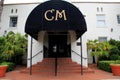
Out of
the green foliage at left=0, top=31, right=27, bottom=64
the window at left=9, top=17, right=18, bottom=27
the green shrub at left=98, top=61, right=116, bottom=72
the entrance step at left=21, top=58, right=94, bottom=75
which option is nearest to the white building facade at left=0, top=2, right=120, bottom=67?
the window at left=9, top=17, right=18, bottom=27

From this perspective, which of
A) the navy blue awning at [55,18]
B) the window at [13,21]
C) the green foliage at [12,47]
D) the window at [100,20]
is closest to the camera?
the navy blue awning at [55,18]

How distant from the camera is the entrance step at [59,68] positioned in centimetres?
1438

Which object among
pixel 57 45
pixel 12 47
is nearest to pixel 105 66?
pixel 57 45

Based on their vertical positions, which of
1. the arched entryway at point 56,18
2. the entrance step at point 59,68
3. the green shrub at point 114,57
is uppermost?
the arched entryway at point 56,18

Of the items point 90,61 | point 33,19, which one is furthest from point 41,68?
point 90,61

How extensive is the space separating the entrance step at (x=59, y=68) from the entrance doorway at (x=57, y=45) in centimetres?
192

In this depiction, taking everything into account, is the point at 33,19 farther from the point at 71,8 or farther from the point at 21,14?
the point at 21,14

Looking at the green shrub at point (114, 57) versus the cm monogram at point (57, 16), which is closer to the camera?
the cm monogram at point (57, 16)

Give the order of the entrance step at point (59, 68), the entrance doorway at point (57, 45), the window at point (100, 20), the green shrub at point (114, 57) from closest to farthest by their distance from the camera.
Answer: the entrance step at point (59, 68), the green shrub at point (114, 57), the entrance doorway at point (57, 45), the window at point (100, 20)

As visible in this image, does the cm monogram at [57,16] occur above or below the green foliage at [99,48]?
above

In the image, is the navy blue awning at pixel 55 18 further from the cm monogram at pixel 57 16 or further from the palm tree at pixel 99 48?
the palm tree at pixel 99 48

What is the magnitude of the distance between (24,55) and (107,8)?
12.3m

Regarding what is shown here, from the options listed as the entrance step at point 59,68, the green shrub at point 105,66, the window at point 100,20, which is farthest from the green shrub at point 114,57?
the window at point 100,20

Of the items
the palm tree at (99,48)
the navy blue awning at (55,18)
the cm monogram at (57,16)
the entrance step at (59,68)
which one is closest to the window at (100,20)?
the palm tree at (99,48)
